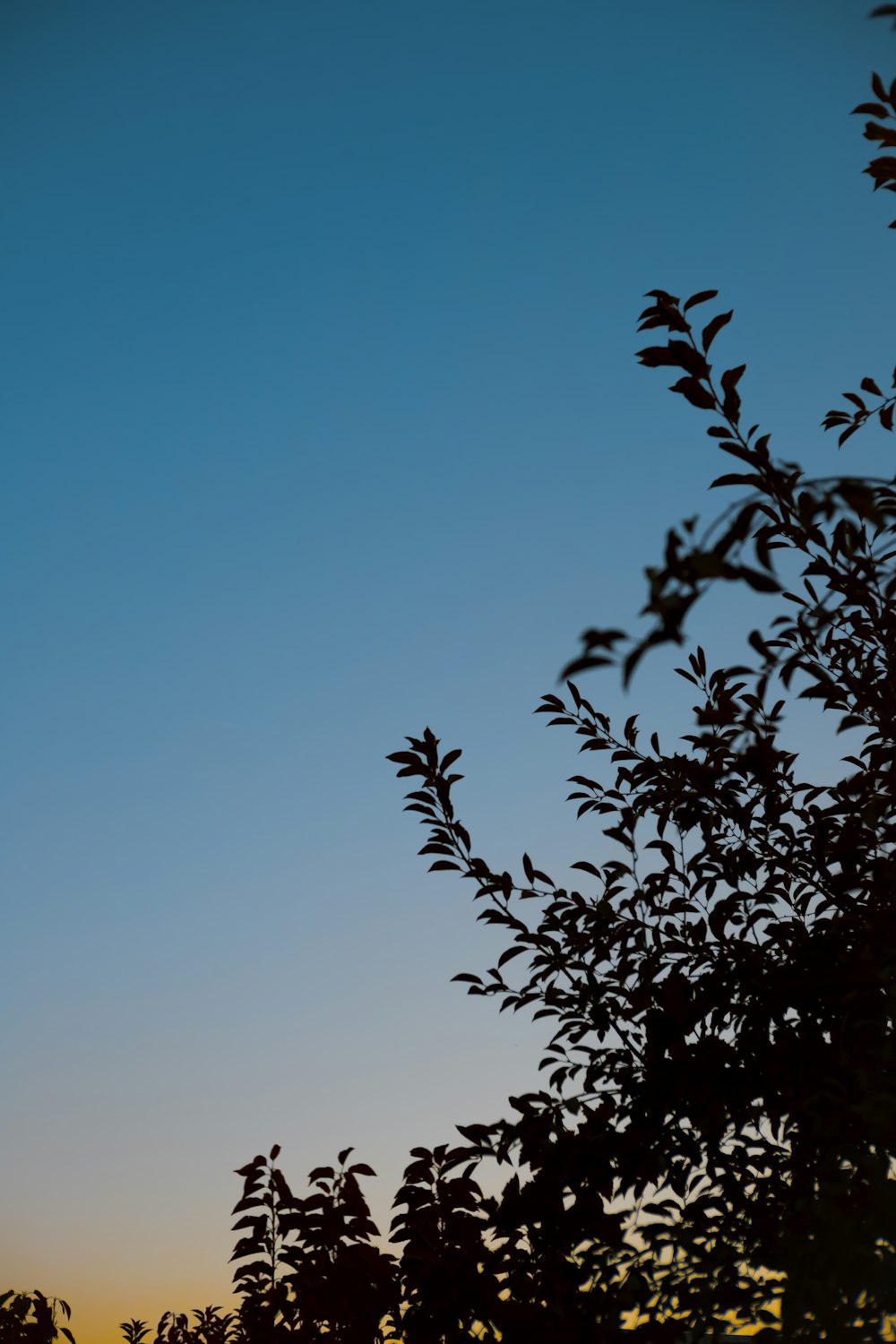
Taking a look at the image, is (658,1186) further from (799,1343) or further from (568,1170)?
(799,1343)

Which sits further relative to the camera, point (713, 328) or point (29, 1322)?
point (29, 1322)

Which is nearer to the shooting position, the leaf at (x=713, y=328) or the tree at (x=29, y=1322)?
the leaf at (x=713, y=328)

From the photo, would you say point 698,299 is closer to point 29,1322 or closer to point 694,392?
point 694,392

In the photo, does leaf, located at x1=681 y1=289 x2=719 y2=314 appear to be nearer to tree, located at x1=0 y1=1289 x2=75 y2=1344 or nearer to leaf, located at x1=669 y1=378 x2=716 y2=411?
leaf, located at x1=669 y1=378 x2=716 y2=411

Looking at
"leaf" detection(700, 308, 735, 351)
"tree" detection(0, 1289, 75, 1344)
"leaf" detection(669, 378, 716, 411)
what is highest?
"leaf" detection(700, 308, 735, 351)

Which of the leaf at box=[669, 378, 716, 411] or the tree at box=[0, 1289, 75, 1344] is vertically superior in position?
the leaf at box=[669, 378, 716, 411]

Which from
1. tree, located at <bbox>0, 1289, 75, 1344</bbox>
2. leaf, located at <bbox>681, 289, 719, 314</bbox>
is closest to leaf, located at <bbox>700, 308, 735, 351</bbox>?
leaf, located at <bbox>681, 289, 719, 314</bbox>

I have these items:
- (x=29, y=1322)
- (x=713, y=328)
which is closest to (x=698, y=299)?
(x=713, y=328)

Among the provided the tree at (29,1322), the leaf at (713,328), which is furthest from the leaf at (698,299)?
the tree at (29,1322)

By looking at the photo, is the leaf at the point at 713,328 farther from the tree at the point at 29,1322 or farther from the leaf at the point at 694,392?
the tree at the point at 29,1322

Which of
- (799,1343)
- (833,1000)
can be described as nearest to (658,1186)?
(799,1343)

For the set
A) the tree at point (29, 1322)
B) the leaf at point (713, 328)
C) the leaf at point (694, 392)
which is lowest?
the tree at point (29, 1322)

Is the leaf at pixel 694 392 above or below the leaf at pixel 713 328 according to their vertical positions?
below

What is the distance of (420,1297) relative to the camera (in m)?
3.42
